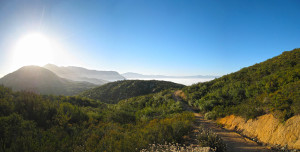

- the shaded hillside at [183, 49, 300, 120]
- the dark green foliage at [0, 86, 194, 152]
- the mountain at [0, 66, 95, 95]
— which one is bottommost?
the mountain at [0, 66, 95, 95]

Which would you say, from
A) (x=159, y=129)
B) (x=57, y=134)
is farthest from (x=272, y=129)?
(x=57, y=134)

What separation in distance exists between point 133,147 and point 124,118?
5.80 meters

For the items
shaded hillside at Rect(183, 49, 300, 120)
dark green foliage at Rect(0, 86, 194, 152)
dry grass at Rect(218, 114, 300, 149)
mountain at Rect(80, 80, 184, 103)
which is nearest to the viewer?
dark green foliage at Rect(0, 86, 194, 152)

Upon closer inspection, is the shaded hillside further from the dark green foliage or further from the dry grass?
the dark green foliage

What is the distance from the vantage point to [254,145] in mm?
5293

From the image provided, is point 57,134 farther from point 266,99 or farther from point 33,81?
point 33,81

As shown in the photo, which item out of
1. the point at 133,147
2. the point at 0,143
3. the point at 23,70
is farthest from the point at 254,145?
the point at 23,70

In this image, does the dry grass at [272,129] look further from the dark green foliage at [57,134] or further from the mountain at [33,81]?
the mountain at [33,81]

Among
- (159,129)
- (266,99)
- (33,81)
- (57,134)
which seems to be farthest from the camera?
(33,81)

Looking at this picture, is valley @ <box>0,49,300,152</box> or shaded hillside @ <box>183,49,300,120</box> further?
shaded hillside @ <box>183,49,300,120</box>

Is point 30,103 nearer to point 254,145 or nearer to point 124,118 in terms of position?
point 124,118

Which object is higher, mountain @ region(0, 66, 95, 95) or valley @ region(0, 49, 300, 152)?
valley @ region(0, 49, 300, 152)

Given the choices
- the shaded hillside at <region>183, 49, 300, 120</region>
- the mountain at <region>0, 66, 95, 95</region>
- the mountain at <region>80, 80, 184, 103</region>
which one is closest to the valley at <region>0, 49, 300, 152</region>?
the shaded hillside at <region>183, 49, 300, 120</region>

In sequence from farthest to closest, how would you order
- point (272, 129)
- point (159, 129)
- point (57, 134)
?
point (159, 129) < point (272, 129) < point (57, 134)
